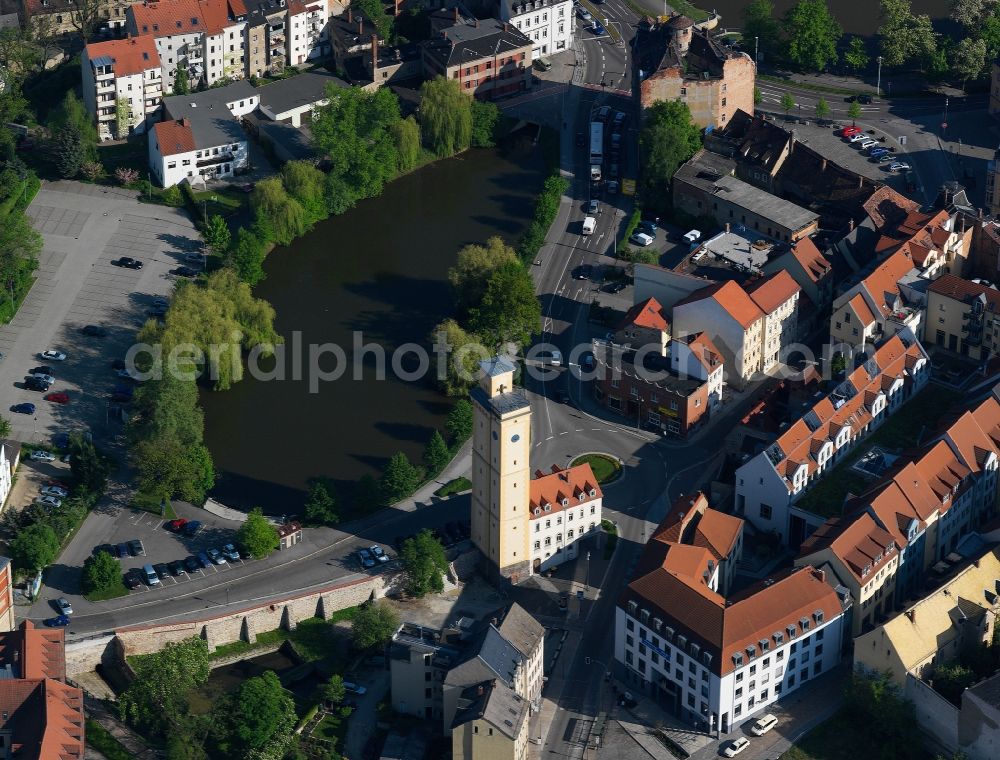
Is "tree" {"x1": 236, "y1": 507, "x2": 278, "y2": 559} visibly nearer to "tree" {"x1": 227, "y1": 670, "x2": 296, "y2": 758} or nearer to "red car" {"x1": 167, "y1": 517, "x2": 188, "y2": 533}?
"red car" {"x1": 167, "y1": 517, "x2": 188, "y2": 533}

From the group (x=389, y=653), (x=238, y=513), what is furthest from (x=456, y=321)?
(x=389, y=653)

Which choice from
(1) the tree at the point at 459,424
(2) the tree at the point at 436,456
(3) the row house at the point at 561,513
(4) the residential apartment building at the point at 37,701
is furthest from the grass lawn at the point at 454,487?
(4) the residential apartment building at the point at 37,701

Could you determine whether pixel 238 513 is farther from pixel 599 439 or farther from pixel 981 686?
pixel 981 686

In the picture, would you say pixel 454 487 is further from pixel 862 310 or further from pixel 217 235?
pixel 217 235

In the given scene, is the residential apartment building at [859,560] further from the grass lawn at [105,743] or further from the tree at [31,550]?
the tree at [31,550]

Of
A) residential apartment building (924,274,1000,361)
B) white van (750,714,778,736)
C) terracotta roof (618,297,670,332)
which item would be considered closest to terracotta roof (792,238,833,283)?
residential apartment building (924,274,1000,361)
